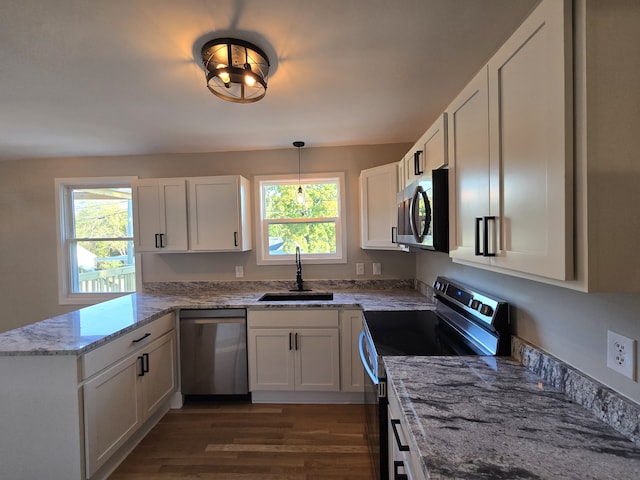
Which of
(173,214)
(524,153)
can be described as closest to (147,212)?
(173,214)

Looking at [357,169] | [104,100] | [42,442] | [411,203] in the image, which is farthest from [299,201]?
[42,442]

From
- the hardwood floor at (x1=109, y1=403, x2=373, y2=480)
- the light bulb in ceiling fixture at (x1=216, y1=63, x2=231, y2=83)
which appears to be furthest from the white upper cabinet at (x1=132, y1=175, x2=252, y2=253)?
the hardwood floor at (x1=109, y1=403, x2=373, y2=480)

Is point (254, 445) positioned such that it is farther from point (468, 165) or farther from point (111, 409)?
point (468, 165)

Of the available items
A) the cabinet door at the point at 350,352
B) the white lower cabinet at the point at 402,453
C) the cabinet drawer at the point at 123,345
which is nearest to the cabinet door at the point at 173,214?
the cabinet drawer at the point at 123,345

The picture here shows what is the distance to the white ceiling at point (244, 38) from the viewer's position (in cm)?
122

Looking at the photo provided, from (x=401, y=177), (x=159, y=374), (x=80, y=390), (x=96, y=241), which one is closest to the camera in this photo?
(x=80, y=390)

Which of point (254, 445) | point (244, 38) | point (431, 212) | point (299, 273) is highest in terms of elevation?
point (244, 38)

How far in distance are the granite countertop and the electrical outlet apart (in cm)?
18

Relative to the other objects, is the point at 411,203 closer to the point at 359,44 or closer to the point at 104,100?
the point at 359,44

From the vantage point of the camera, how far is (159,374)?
221 cm

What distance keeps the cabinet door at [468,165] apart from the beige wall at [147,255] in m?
1.65

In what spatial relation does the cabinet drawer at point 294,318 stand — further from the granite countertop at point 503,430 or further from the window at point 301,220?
the granite countertop at point 503,430

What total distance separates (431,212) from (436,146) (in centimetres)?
40

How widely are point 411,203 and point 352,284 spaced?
1544 mm
